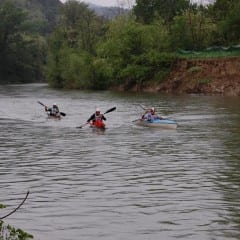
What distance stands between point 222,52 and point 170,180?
56526mm

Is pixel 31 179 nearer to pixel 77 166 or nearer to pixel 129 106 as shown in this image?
pixel 77 166

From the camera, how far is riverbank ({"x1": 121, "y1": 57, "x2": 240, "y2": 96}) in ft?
224

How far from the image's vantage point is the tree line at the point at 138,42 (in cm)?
7919

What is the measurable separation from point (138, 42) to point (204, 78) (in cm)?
A: 1351

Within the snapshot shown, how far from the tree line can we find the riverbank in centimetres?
174

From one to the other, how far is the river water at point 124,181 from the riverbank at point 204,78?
34.7m

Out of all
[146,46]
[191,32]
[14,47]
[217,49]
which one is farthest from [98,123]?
[14,47]

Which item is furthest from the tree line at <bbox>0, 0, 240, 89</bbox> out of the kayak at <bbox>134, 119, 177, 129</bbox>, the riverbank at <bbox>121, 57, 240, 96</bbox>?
the kayak at <bbox>134, 119, 177, 129</bbox>

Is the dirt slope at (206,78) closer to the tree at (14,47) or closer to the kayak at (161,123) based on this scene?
the kayak at (161,123)

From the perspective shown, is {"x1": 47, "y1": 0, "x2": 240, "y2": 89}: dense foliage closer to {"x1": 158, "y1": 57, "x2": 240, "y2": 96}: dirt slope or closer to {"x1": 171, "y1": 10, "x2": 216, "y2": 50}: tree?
{"x1": 171, "y1": 10, "x2": 216, "y2": 50}: tree

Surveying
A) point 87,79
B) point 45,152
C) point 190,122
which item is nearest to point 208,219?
point 45,152

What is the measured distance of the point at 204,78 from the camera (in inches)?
2795

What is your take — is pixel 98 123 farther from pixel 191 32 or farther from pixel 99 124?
pixel 191 32

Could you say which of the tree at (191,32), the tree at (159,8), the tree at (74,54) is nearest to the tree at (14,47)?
the tree at (74,54)
